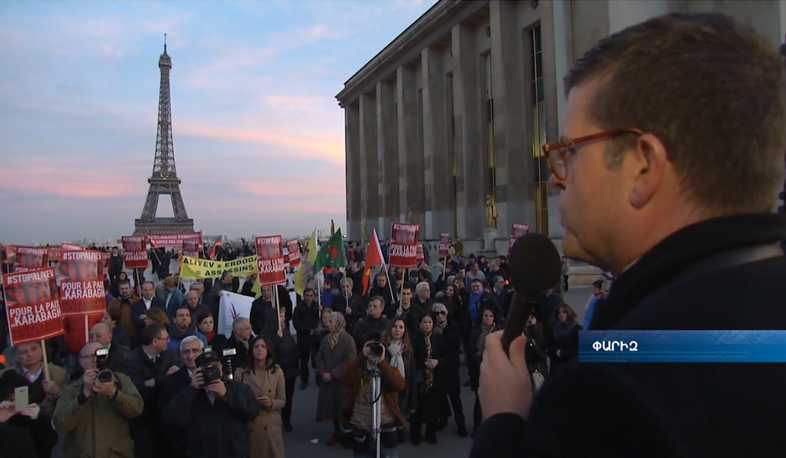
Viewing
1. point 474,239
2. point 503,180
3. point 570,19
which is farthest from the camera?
point 474,239

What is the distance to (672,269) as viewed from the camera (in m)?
1.11

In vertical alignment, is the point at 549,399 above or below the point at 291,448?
above

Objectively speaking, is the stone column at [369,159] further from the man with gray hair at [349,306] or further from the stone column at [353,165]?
the man with gray hair at [349,306]

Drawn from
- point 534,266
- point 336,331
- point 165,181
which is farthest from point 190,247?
point 165,181

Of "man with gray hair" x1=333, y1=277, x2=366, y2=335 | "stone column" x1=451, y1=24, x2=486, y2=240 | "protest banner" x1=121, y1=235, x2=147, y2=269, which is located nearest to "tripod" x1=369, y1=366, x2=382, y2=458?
"man with gray hair" x1=333, y1=277, x2=366, y2=335

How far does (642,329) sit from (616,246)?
350 mm

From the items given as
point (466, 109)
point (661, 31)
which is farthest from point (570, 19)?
point (661, 31)

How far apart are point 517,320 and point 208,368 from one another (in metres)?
4.22

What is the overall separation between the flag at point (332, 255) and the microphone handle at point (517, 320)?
42.2ft

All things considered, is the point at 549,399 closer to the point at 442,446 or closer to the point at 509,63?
the point at 442,446

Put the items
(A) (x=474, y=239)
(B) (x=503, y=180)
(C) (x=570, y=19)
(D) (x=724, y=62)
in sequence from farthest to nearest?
(A) (x=474, y=239)
(B) (x=503, y=180)
(C) (x=570, y=19)
(D) (x=724, y=62)

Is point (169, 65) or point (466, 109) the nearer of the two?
point (466, 109)

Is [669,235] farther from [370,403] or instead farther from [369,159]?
[369,159]

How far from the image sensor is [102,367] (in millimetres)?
5023
